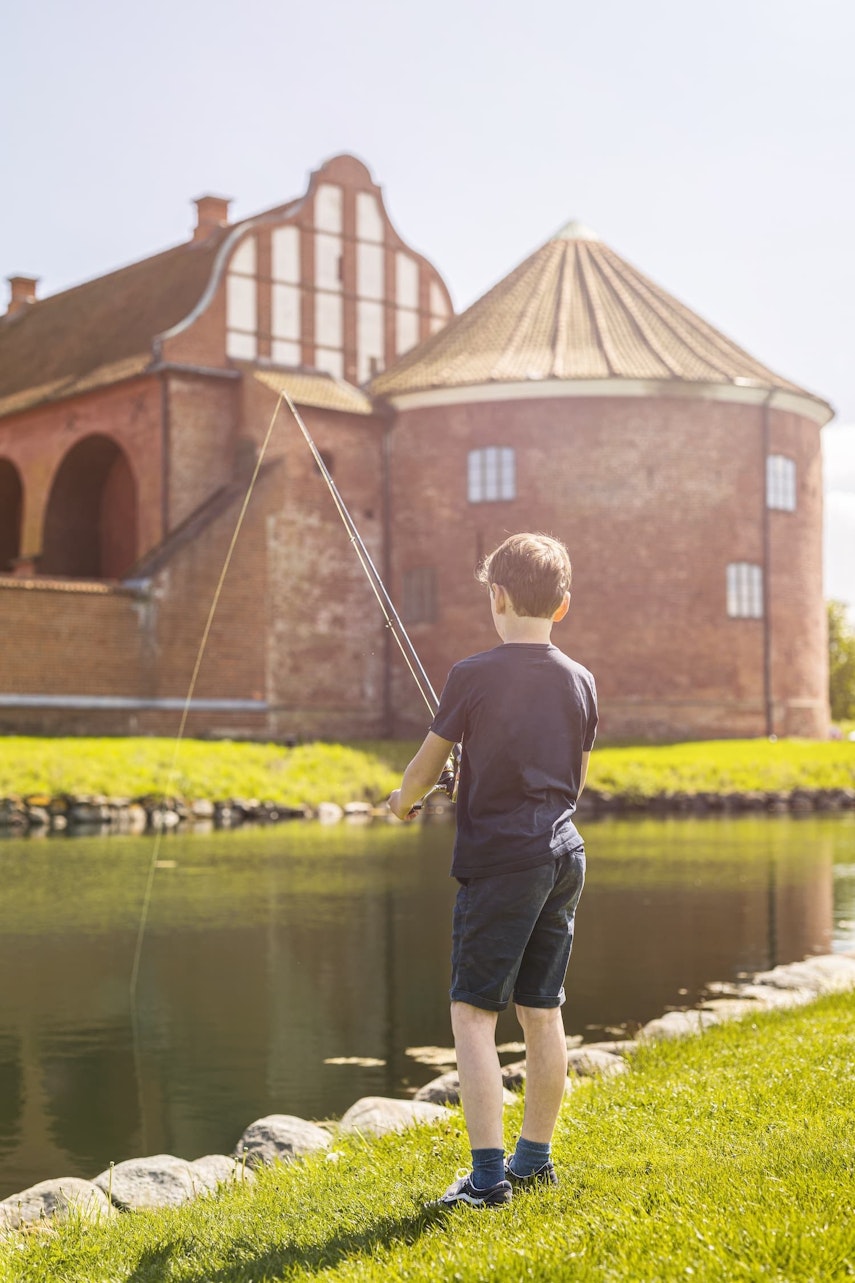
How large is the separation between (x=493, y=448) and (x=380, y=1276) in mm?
34266

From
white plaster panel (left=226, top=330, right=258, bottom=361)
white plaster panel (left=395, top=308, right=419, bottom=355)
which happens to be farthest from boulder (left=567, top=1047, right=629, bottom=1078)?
white plaster panel (left=395, top=308, right=419, bottom=355)

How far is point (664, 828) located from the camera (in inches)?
976

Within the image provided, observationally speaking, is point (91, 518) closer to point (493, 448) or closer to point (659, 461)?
point (493, 448)

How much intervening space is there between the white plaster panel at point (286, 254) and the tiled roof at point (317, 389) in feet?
7.93

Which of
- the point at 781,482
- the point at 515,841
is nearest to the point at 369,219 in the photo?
the point at 781,482

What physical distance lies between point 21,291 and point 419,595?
898 inches

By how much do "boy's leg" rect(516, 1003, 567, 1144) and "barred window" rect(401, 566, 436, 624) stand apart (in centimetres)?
3356

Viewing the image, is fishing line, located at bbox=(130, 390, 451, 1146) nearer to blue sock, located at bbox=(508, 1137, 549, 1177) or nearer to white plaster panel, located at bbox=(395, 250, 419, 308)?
blue sock, located at bbox=(508, 1137, 549, 1177)

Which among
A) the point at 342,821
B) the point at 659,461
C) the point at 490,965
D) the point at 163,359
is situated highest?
the point at 163,359

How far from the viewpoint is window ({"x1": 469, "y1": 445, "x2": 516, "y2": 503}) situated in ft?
123

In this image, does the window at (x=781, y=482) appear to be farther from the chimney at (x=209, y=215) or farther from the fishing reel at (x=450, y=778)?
the fishing reel at (x=450, y=778)

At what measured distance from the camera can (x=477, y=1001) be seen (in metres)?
4.75

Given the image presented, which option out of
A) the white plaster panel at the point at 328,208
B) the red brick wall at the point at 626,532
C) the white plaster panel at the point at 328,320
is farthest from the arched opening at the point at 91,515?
the white plaster panel at the point at 328,208

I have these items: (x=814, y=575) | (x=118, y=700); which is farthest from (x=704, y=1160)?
(x=814, y=575)
